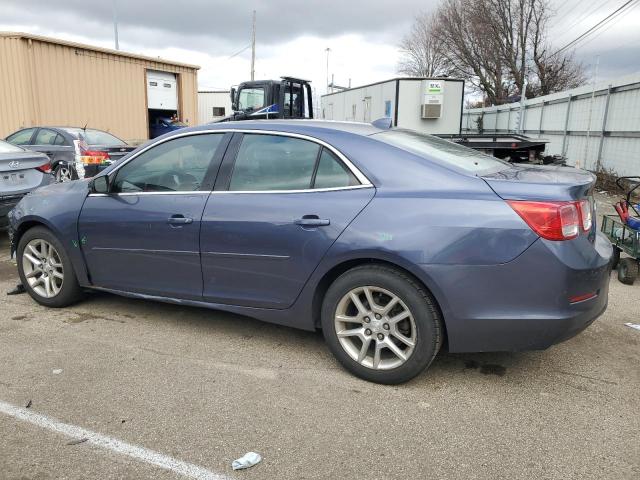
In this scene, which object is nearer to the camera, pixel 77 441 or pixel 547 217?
pixel 77 441

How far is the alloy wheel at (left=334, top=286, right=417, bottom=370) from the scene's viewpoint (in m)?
3.22

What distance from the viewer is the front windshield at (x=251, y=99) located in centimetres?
1333

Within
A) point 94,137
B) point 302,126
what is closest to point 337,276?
point 302,126

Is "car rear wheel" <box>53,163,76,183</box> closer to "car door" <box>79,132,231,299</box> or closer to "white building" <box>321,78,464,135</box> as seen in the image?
"car door" <box>79,132,231,299</box>

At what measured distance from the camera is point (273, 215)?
137 inches

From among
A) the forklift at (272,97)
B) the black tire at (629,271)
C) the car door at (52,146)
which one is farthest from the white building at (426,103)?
the black tire at (629,271)

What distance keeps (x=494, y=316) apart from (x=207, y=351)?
1.96 m

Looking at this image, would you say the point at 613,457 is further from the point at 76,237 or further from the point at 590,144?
the point at 590,144

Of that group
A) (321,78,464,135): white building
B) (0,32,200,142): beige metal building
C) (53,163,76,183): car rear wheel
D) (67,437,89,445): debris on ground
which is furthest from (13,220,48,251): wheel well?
(321,78,464,135): white building

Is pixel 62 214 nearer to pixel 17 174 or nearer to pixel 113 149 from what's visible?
pixel 17 174

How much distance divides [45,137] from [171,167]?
26.4ft

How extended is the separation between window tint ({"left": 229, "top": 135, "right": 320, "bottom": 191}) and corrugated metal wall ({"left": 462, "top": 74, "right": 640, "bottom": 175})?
429 inches

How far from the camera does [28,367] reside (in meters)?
3.54

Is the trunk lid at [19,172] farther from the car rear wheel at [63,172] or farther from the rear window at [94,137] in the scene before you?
the rear window at [94,137]
